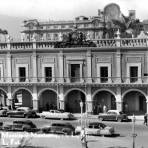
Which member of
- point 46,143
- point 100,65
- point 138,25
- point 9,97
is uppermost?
point 138,25

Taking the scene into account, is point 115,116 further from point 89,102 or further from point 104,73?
point 104,73

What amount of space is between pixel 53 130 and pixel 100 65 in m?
15.2

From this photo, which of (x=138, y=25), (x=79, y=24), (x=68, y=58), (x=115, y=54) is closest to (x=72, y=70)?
(x=68, y=58)

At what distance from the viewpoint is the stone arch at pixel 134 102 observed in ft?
172

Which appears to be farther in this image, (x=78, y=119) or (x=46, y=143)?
(x=78, y=119)

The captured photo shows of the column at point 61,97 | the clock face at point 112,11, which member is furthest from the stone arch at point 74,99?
the clock face at point 112,11

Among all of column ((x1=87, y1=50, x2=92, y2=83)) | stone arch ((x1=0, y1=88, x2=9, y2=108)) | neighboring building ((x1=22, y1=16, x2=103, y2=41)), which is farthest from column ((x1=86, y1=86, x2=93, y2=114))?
neighboring building ((x1=22, y1=16, x2=103, y2=41))

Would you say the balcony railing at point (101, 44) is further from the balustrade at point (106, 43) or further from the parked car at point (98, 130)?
the parked car at point (98, 130)

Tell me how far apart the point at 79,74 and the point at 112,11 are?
119ft

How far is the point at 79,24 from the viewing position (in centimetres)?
9469

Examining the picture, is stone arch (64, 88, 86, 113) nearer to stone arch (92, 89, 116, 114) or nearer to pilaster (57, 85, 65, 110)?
pilaster (57, 85, 65, 110)

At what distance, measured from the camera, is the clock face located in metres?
84.1

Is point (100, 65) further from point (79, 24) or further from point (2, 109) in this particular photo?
point (79, 24)

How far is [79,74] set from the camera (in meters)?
52.6
